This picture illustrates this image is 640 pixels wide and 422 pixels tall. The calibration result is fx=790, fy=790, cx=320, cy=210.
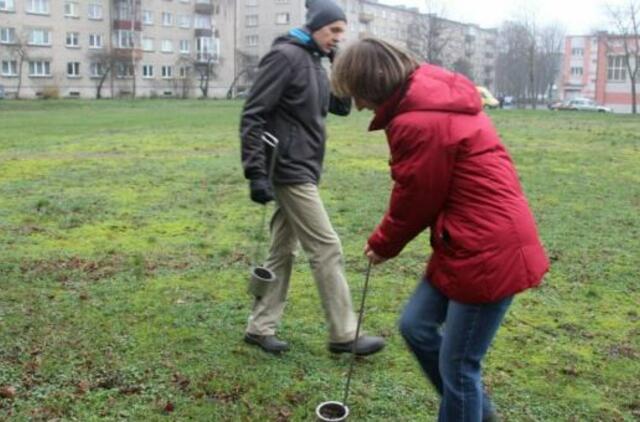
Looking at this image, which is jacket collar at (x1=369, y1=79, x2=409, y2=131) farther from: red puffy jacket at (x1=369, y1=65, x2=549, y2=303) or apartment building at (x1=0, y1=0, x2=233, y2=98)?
apartment building at (x1=0, y1=0, x2=233, y2=98)

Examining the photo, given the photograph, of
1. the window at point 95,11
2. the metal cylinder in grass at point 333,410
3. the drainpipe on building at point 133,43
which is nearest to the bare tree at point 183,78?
the drainpipe on building at point 133,43

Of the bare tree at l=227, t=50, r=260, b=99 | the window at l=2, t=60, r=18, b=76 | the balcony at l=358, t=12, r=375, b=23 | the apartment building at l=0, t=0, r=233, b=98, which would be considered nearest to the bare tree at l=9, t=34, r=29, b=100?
the apartment building at l=0, t=0, r=233, b=98

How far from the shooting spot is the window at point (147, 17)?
72.8 meters

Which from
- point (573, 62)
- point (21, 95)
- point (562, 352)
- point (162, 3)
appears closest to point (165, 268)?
point (562, 352)

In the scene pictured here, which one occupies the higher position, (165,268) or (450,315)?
(450,315)

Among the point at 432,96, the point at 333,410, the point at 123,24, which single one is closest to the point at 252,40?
the point at 123,24

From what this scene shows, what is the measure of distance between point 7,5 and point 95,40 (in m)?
8.38

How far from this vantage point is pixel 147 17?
73.2m

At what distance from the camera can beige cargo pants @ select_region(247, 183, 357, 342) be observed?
428cm

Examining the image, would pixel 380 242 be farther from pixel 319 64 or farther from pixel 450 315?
pixel 319 64

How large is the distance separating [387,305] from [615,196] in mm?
6361

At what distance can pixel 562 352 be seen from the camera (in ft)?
15.1

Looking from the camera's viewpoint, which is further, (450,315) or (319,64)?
(319,64)

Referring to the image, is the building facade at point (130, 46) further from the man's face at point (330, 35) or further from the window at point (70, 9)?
the man's face at point (330, 35)
